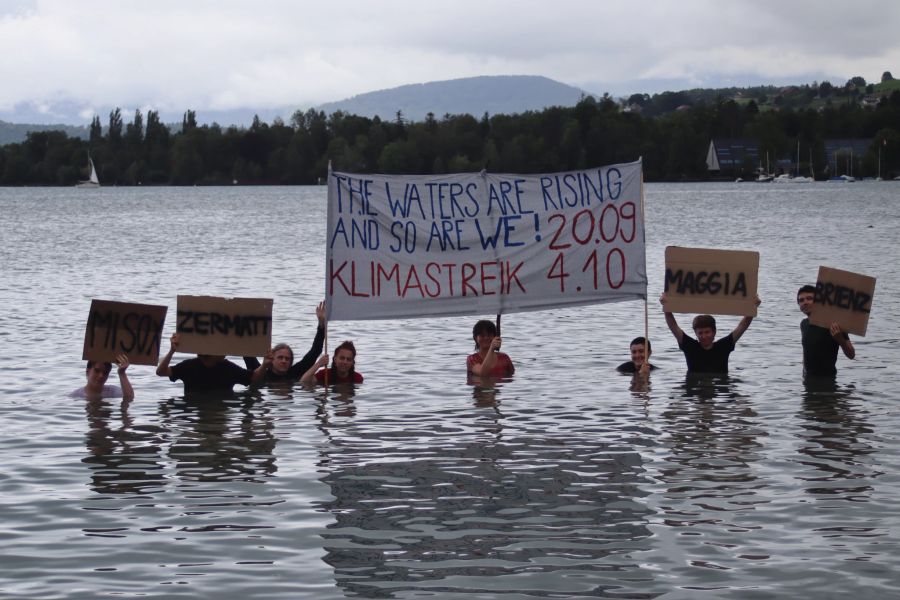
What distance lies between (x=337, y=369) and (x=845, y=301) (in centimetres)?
722

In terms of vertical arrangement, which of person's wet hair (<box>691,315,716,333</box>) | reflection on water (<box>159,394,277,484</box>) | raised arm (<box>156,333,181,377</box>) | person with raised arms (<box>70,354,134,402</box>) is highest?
person's wet hair (<box>691,315,716,333</box>)

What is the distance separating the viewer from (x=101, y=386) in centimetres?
1945

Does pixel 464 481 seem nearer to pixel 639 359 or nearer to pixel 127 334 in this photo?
pixel 127 334

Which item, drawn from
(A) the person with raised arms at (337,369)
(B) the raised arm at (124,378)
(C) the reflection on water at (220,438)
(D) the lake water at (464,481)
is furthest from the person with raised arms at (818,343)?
(B) the raised arm at (124,378)

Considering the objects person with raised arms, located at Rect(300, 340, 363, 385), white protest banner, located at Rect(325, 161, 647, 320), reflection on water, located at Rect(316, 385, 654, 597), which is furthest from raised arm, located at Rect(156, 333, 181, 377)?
reflection on water, located at Rect(316, 385, 654, 597)

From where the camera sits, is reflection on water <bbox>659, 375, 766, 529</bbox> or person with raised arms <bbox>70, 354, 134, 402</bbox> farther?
person with raised arms <bbox>70, 354, 134, 402</bbox>

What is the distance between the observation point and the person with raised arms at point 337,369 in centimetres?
1986

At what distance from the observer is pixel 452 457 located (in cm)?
1523

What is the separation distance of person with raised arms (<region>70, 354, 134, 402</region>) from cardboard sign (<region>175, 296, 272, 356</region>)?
989 millimetres

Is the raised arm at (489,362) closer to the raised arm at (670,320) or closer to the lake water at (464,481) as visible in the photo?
the lake water at (464,481)

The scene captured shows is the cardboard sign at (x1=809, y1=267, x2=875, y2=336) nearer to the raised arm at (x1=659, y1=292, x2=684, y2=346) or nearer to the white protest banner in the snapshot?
the raised arm at (x1=659, y1=292, x2=684, y2=346)

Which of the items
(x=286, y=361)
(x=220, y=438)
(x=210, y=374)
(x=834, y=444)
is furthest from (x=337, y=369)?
(x=834, y=444)

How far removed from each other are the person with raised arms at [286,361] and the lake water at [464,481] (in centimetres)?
45

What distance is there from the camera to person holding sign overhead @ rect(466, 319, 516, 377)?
20000mm
